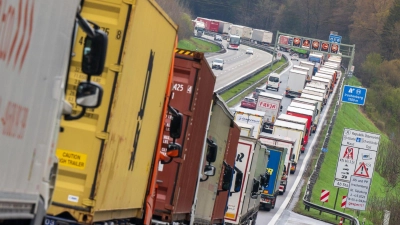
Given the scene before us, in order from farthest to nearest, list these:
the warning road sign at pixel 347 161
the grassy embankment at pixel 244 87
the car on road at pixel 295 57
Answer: the car on road at pixel 295 57, the grassy embankment at pixel 244 87, the warning road sign at pixel 347 161

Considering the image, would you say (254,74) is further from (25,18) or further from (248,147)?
(25,18)

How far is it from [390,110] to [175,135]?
310 ft

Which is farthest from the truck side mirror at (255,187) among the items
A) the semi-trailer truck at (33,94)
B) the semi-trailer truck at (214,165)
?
the semi-trailer truck at (33,94)

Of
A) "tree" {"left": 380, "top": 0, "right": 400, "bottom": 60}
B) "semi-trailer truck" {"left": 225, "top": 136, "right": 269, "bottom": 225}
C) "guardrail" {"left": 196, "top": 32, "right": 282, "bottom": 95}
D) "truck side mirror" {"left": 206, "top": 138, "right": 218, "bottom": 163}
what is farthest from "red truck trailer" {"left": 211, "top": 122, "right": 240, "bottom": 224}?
"tree" {"left": 380, "top": 0, "right": 400, "bottom": 60}

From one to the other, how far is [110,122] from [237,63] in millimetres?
109324

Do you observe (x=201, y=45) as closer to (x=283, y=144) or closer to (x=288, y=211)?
(x=283, y=144)

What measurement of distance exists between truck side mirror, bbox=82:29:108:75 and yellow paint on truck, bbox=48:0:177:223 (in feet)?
8.42

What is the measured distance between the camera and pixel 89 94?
23.2 feet

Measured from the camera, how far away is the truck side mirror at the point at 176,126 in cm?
1323

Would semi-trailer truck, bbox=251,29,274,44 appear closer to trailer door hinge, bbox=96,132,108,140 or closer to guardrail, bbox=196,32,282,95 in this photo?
guardrail, bbox=196,32,282,95

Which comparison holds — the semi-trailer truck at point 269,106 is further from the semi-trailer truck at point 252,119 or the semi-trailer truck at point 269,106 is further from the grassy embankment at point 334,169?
the semi-trailer truck at point 252,119

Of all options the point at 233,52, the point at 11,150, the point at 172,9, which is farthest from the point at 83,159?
the point at 233,52

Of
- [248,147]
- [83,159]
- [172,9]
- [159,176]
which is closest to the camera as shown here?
[83,159]

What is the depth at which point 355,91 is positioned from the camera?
2044 inches
